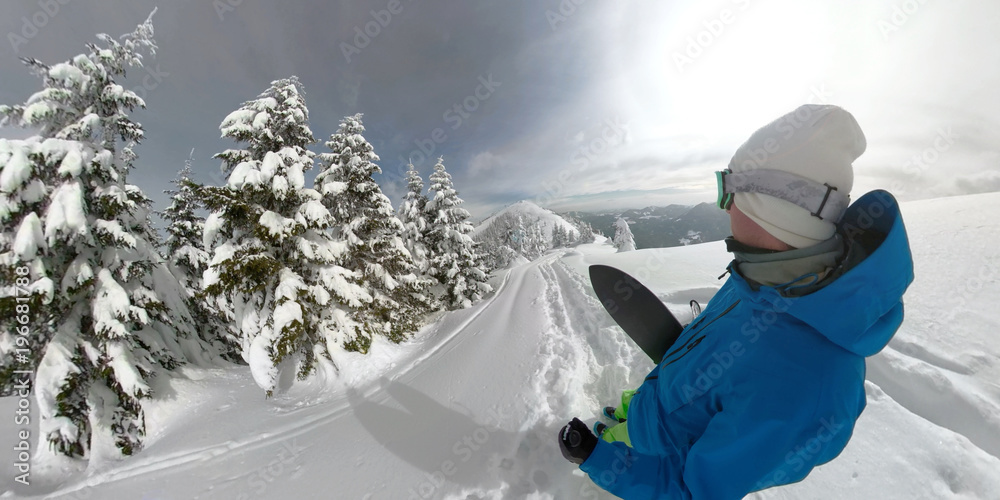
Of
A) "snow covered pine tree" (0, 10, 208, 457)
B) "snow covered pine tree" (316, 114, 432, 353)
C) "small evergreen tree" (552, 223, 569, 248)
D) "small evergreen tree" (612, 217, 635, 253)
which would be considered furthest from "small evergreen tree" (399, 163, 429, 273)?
"small evergreen tree" (552, 223, 569, 248)

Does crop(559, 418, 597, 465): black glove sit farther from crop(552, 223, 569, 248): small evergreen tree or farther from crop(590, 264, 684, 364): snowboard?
crop(552, 223, 569, 248): small evergreen tree

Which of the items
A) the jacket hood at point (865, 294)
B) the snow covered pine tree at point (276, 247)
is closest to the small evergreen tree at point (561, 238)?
the snow covered pine tree at point (276, 247)

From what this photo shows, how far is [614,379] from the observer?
488 cm

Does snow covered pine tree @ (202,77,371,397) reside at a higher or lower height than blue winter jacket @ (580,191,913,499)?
higher

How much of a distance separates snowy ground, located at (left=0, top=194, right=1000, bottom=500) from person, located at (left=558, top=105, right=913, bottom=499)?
1896 mm

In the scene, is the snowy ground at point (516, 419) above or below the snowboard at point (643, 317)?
below

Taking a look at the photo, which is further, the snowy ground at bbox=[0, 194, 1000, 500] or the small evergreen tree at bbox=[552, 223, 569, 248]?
the small evergreen tree at bbox=[552, 223, 569, 248]

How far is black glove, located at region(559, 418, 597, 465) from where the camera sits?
2.17m

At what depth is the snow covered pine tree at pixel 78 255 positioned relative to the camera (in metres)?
6.41

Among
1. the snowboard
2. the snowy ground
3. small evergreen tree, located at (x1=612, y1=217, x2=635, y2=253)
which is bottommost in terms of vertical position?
the snowy ground

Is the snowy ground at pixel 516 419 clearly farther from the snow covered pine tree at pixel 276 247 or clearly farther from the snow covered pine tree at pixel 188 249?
the snow covered pine tree at pixel 188 249

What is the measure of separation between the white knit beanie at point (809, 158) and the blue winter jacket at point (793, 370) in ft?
0.58

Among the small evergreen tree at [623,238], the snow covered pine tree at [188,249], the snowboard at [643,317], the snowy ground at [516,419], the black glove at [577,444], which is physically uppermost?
the snow covered pine tree at [188,249]

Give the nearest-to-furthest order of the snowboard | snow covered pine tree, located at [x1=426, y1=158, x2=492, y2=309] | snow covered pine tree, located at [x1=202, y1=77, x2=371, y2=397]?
the snowboard
snow covered pine tree, located at [x1=202, y1=77, x2=371, y2=397]
snow covered pine tree, located at [x1=426, y1=158, x2=492, y2=309]
